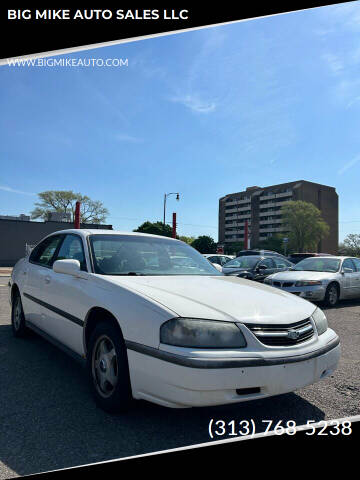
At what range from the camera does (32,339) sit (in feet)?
16.0

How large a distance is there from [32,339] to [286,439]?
3608 mm

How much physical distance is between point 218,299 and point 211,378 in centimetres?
64

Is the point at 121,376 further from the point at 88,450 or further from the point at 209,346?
the point at 209,346

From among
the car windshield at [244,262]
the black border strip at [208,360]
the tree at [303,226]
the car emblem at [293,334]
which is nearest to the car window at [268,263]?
the car windshield at [244,262]

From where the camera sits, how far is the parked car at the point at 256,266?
1084cm

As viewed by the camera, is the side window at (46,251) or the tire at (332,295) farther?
the tire at (332,295)

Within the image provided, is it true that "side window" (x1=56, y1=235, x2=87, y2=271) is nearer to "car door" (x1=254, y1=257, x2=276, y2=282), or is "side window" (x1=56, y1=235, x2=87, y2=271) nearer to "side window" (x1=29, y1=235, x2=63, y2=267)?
"side window" (x1=29, y1=235, x2=63, y2=267)

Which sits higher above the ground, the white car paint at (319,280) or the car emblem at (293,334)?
the car emblem at (293,334)

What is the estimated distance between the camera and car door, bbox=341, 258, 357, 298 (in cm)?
942

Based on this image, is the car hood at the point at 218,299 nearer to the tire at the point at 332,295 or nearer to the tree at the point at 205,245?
the tire at the point at 332,295

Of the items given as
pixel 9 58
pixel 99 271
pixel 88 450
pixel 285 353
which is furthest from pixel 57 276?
pixel 9 58

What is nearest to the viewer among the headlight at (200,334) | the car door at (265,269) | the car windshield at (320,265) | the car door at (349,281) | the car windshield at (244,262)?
the headlight at (200,334)

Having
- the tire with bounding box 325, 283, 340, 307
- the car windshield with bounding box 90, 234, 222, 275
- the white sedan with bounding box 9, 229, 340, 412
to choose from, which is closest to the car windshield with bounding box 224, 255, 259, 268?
the tire with bounding box 325, 283, 340, 307

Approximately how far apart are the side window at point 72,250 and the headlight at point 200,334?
4.45ft
